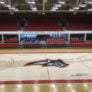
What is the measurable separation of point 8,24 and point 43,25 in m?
4.28

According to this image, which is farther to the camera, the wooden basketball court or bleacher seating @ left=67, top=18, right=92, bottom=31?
bleacher seating @ left=67, top=18, right=92, bottom=31

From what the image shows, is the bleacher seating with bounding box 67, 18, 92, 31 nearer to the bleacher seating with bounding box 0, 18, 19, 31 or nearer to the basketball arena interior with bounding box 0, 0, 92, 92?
the basketball arena interior with bounding box 0, 0, 92, 92

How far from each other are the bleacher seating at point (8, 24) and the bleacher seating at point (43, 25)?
1.46 metres

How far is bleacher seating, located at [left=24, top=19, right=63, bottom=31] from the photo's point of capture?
22.4 metres

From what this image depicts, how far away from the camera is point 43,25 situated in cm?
2344

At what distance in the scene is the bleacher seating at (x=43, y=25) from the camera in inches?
882

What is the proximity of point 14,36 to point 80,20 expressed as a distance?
854 centimetres

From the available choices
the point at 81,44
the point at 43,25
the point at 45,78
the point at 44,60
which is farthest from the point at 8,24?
the point at 45,78

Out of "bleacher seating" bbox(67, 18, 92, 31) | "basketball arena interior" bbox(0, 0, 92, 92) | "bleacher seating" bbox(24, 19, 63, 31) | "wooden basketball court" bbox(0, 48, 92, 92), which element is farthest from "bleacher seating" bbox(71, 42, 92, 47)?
"wooden basketball court" bbox(0, 48, 92, 92)

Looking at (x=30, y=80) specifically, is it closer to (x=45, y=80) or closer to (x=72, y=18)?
(x=45, y=80)

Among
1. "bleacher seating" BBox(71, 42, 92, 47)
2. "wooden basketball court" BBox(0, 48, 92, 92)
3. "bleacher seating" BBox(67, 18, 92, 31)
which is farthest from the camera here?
"bleacher seating" BBox(67, 18, 92, 31)

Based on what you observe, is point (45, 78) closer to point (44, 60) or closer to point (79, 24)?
point (44, 60)

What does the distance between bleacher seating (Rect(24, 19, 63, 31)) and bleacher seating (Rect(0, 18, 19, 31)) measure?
1.46m

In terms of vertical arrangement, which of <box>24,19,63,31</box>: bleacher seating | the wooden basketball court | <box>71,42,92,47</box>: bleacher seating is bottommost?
the wooden basketball court
